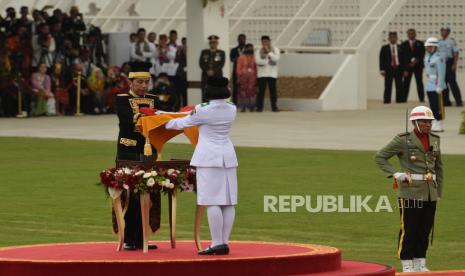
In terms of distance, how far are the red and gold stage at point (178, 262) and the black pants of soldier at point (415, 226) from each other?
0.91m

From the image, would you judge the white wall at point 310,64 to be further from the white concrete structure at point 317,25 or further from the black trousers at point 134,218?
the black trousers at point 134,218

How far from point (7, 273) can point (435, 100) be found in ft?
67.0

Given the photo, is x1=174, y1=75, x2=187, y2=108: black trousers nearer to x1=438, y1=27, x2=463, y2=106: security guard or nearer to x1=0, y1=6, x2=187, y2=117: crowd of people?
x1=0, y1=6, x2=187, y2=117: crowd of people

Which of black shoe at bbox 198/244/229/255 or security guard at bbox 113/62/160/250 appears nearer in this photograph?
black shoe at bbox 198/244/229/255

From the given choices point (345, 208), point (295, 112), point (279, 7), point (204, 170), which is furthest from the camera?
point (279, 7)

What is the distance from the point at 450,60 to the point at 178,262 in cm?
3012

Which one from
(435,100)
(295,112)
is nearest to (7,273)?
(435,100)

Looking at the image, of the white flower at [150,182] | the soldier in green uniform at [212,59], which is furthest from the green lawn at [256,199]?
the soldier in green uniform at [212,59]

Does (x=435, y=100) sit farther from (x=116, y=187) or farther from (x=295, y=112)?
(x=116, y=187)

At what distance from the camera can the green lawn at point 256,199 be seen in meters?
18.0

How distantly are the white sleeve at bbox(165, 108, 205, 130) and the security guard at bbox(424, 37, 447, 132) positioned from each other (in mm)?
17926

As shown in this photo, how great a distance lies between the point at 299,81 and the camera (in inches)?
1674

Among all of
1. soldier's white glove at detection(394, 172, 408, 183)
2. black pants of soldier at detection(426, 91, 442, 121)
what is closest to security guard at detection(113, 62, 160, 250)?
soldier's white glove at detection(394, 172, 408, 183)

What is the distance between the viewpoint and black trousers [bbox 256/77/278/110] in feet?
133
